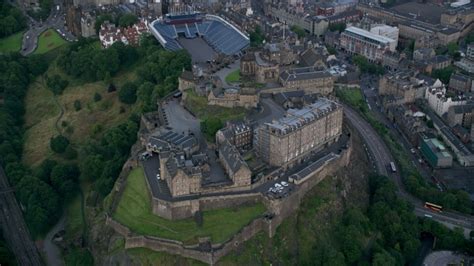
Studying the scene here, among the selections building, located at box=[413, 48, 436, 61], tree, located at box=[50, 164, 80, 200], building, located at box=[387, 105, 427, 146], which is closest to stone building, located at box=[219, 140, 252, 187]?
tree, located at box=[50, 164, 80, 200]

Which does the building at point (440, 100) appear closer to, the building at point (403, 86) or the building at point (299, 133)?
the building at point (403, 86)

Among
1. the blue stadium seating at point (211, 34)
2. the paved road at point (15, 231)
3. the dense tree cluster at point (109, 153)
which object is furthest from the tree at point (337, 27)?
the paved road at point (15, 231)

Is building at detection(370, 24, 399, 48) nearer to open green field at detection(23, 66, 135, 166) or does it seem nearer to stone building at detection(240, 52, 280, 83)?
stone building at detection(240, 52, 280, 83)

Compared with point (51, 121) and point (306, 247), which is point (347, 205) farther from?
point (51, 121)

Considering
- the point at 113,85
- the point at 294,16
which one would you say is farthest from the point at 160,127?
the point at 294,16

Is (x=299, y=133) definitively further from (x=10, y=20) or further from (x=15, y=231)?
(x=10, y=20)
